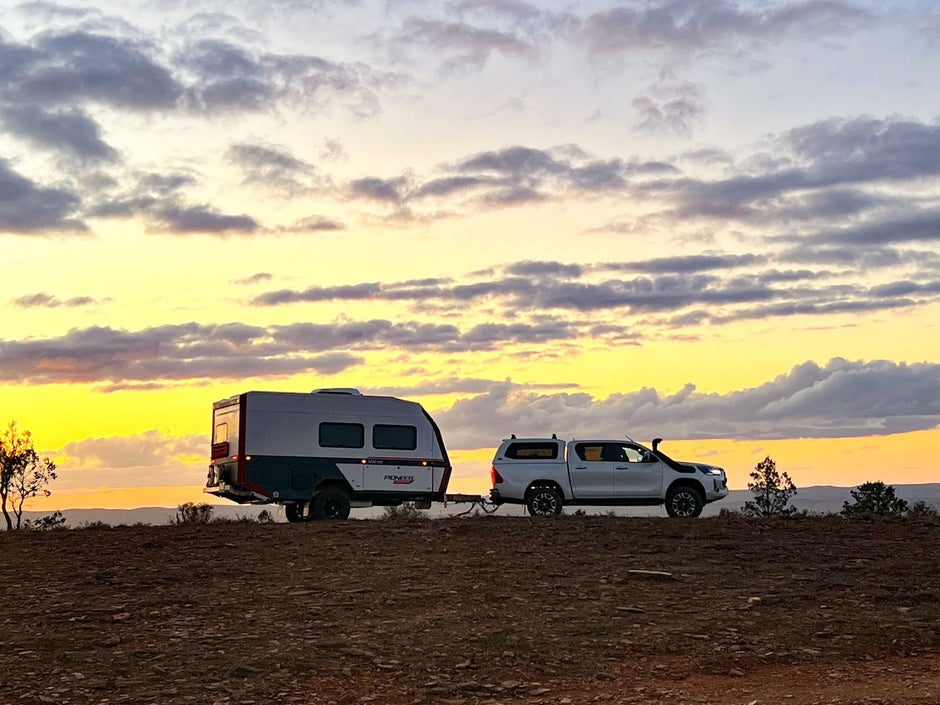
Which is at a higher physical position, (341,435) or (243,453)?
(341,435)

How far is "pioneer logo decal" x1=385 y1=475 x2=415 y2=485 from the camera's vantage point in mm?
28531

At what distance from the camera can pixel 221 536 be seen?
22844 millimetres

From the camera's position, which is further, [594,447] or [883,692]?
[594,447]

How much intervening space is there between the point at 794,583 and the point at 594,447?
1052 centimetres

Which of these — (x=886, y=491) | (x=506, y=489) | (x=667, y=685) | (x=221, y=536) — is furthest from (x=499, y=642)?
(x=886, y=491)

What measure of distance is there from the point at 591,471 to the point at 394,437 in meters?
5.19

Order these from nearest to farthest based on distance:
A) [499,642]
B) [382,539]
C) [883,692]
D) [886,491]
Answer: [883,692]
[499,642]
[382,539]
[886,491]

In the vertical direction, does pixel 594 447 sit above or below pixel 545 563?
above

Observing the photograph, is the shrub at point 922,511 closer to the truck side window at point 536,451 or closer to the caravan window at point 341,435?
the truck side window at point 536,451

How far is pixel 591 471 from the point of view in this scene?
28.6 meters

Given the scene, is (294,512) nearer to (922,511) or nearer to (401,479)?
(401,479)

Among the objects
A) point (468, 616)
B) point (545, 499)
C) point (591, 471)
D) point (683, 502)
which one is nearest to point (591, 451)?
point (591, 471)

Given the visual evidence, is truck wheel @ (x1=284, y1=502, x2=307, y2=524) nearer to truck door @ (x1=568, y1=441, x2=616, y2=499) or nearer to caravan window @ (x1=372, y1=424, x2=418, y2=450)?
caravan window @ (x1=372, y1=424, x2=418, y2=450)

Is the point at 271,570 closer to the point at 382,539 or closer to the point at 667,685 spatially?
the point at 382,539
